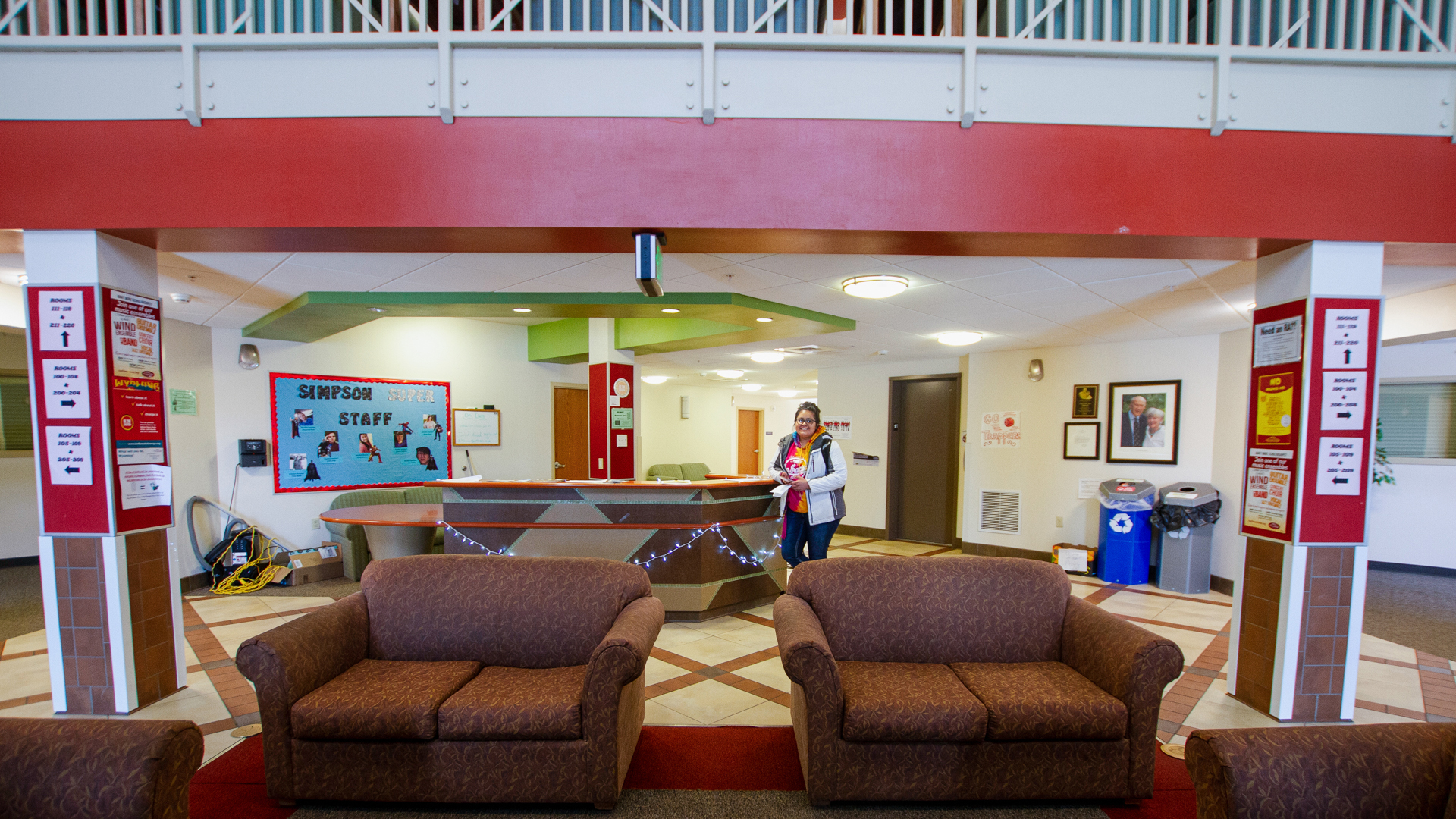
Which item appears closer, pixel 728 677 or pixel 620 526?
pixel 728 677

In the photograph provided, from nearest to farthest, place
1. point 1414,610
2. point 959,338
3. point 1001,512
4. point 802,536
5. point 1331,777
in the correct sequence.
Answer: point 1331,777
point 802,536
point 1414,610
point 959,338
point 1001,512

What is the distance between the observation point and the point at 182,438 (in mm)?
5656

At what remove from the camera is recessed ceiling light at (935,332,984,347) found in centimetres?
593

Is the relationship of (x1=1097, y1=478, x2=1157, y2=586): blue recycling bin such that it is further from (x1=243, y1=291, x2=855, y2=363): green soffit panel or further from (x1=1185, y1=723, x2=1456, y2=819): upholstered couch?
(x1=1185, y1=723, x2=1456, y2=819): upholstered couch

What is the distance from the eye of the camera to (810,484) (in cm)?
450

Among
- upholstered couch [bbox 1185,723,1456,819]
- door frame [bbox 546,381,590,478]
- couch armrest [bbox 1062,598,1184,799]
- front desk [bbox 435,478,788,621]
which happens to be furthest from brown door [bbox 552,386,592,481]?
upholstered couch [bbox 1185,723,1456,819]

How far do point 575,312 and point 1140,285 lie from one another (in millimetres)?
3992

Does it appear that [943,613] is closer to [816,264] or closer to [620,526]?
[816,264]

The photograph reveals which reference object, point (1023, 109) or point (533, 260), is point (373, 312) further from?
point (1023, 109)

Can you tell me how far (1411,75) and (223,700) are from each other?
6.27m

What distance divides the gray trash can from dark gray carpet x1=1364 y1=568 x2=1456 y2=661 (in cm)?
105

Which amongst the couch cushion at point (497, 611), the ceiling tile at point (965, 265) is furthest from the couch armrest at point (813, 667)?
the ceiling tile at point (965, 265)

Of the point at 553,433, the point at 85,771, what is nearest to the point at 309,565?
the point at 553,433

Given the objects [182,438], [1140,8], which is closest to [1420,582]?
[1140,8]
